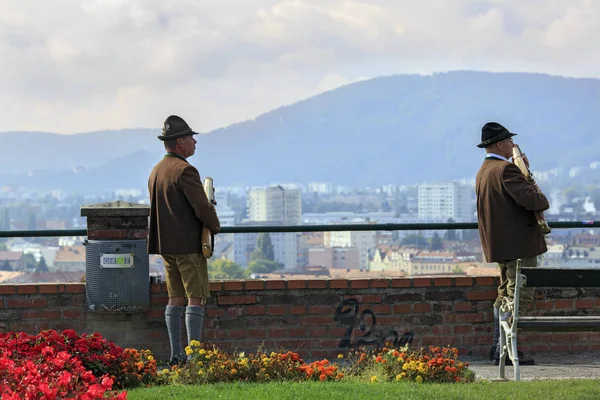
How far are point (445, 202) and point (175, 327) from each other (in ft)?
599

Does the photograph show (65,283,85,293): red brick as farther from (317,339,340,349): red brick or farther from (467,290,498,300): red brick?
(467,290,498,300): red brick

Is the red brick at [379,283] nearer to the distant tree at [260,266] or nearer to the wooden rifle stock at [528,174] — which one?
the wooden rifle stock at [528,174]

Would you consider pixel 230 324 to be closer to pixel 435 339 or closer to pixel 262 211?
pixel 435 339

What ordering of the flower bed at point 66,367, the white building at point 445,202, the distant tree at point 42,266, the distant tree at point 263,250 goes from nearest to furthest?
the flower bed at point 66,367 < the distant tree at point 42,266 < the distant tree at point 263,250 < the white building at point 445,202

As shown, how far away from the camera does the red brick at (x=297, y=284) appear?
942 cm

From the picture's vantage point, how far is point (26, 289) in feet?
30.9

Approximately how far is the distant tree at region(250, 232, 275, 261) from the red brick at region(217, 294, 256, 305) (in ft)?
350

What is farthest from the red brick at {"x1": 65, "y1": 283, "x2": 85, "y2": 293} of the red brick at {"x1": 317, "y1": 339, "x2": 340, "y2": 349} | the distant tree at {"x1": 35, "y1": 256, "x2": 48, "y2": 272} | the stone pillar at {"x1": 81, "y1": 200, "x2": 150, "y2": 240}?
the distant tree at {"x1": 35, "y1": 256, "x2": 48, "y2": 272}

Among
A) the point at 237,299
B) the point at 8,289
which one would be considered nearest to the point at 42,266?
the point at 8,289

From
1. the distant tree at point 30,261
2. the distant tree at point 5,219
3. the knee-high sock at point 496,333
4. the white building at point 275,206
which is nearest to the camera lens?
the knee-high sock at point 496,333

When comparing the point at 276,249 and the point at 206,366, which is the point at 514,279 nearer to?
the point at 206,366

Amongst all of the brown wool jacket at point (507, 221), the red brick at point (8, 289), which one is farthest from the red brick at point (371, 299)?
the red brick at point (8, 289)

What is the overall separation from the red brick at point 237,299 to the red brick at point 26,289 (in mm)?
1617

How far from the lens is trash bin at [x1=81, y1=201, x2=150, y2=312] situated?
9.26 m
